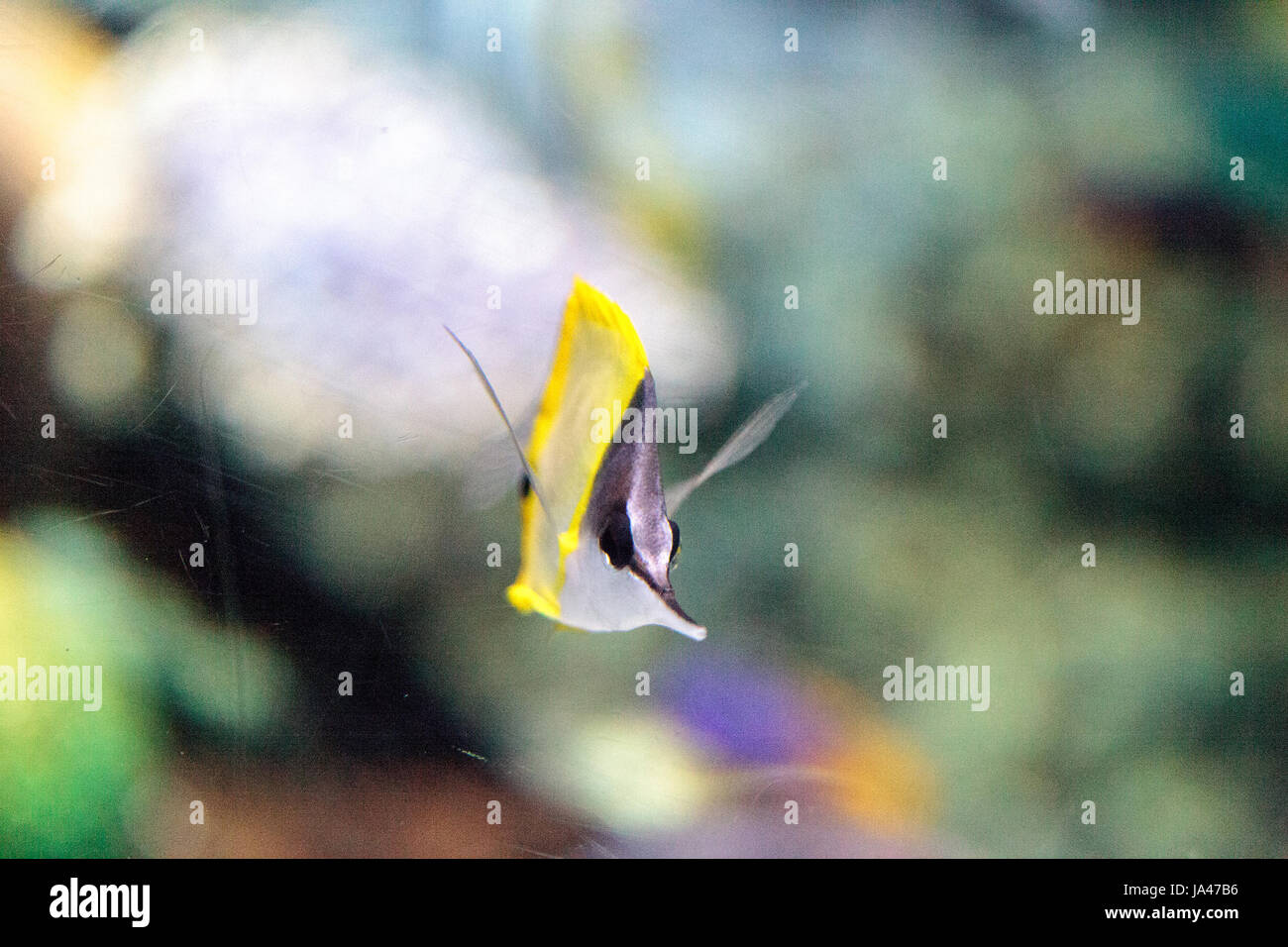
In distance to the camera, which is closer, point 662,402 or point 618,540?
point 618,540

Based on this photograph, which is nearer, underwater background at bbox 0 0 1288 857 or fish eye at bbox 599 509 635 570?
fish eye at bbox 599 509 635 570

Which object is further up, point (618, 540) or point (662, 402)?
point (662, 402)

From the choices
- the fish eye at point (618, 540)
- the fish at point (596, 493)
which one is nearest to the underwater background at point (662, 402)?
the fish at point (596, 493)

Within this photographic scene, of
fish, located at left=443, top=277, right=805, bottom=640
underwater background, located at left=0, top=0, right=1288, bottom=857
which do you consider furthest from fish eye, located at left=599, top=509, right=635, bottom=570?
underwater background, located at left=0, top=0, right=1288, bottom=857

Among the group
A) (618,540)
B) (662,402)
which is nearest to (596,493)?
(618,540)

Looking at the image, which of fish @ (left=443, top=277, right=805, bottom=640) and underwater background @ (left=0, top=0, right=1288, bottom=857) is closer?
fish @ (left=443, top=277, right=805, bottom=640)

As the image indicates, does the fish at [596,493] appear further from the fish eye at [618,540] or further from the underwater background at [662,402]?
the underwater background at [662,402]

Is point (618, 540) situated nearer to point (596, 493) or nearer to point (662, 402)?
point (596, 493)

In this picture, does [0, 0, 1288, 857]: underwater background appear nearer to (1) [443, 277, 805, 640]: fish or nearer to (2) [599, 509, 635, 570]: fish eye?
(1) [443, 277, 805, 640]: fish
